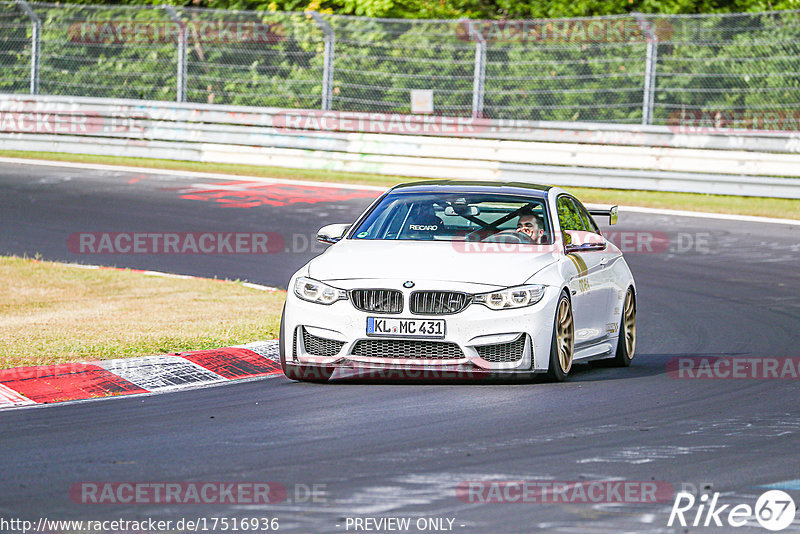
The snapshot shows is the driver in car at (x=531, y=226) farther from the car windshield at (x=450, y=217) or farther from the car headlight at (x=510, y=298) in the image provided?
the car headlight at (x=510, y=298)

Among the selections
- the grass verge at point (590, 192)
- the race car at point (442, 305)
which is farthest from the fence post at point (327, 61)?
the race car at point (442, 305)

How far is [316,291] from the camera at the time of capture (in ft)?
29.9

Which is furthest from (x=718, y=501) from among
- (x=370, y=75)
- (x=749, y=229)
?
(x=370, y=75)

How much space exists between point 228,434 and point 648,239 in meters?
12.1

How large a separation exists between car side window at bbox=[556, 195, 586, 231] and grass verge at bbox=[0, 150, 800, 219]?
10630 mm

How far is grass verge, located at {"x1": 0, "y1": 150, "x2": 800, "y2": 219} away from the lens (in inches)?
855

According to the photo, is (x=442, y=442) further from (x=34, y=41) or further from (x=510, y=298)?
(x=34, y=41)

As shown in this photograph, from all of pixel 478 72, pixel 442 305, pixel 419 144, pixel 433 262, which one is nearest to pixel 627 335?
pixel 433 262

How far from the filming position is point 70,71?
26594 millimetres

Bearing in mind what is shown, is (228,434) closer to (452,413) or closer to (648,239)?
(452,413)

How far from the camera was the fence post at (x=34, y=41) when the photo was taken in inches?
1028

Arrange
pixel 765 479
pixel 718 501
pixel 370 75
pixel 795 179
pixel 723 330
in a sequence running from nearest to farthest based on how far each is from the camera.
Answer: pixel 718 501
pixel 765 479
pixel 723 330
pixel 795 179
pixel 370 75

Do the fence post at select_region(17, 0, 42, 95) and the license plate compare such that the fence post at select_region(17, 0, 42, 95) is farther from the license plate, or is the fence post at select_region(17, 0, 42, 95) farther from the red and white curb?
the license plate

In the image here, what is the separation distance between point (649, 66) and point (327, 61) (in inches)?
232
